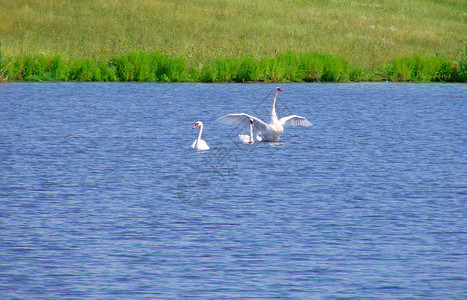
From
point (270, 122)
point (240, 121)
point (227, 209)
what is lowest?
point (270, 122)

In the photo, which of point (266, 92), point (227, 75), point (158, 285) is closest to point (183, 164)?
point (158, 285)

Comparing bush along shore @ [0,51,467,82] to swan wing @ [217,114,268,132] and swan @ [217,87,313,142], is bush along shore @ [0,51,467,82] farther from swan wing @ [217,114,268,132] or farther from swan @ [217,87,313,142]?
swan wing @ [217,114,268,132]

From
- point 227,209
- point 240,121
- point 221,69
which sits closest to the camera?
point 227,209

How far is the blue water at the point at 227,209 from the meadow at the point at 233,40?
1116 cm

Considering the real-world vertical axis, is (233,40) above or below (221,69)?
below

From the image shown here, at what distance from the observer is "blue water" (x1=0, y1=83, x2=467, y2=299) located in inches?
312

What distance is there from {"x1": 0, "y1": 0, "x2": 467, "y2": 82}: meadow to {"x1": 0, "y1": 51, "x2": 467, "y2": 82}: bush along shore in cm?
5

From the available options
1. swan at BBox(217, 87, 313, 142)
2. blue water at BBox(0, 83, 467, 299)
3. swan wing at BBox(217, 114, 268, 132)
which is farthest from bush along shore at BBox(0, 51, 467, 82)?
swan wing at BBox(217, 114, 268, 132)

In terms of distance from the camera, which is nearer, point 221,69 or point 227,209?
point 227,209

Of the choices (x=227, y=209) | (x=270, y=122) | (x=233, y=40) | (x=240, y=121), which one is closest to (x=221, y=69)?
(x=233, y=40)

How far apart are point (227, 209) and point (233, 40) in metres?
35.9

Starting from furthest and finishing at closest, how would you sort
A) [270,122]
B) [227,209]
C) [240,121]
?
[270,122], [240,121], [227,209]

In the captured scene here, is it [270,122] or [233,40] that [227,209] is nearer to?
[270,122]

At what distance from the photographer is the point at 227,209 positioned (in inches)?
442
